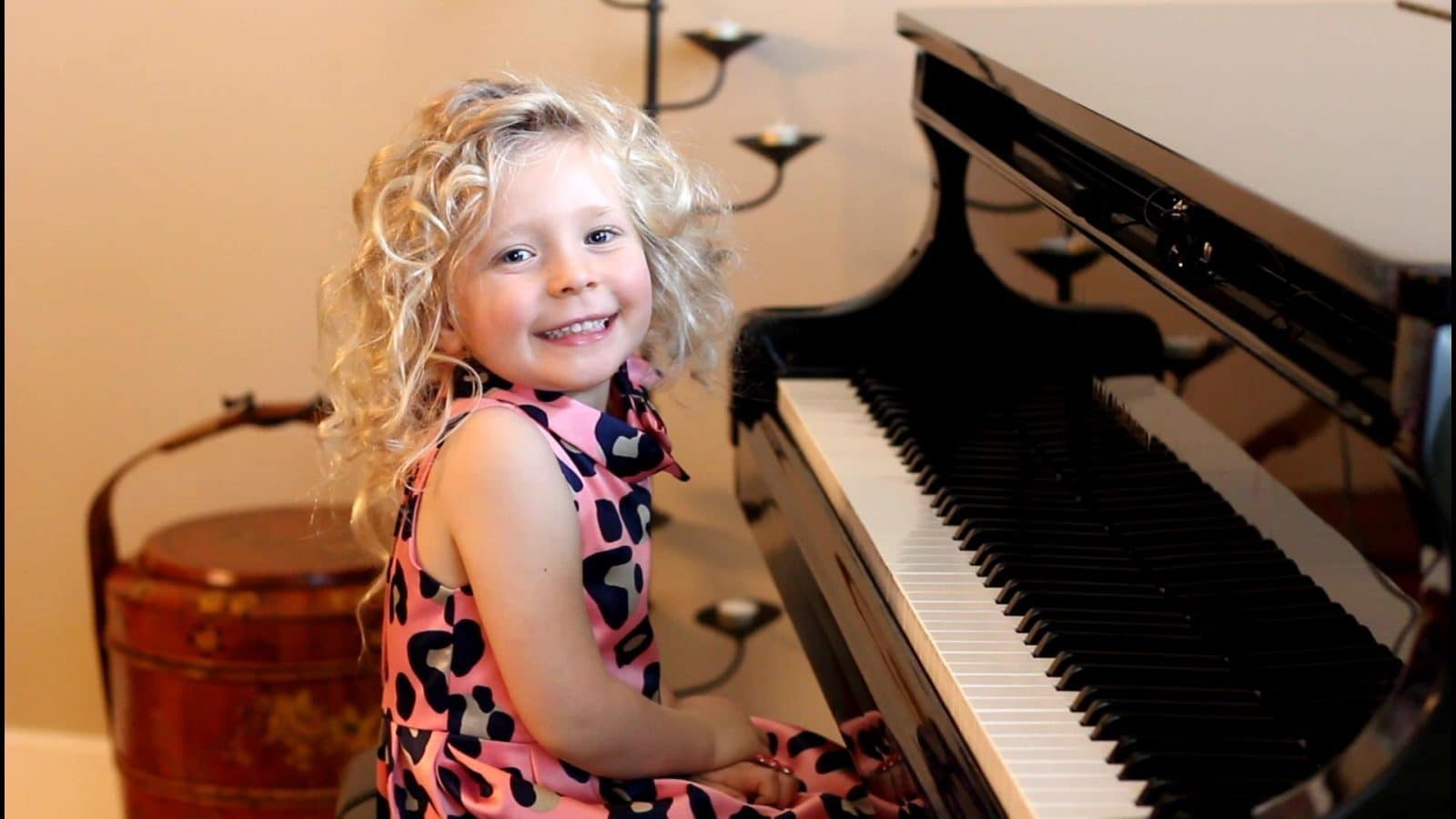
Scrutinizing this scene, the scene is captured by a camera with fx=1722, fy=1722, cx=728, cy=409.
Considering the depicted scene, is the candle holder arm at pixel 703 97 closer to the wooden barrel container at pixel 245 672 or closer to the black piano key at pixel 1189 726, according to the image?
the wooden barrel container at pixel 245 672

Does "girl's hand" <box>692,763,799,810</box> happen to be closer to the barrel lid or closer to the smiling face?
A: the smiling face

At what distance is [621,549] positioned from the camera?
4.82 ft

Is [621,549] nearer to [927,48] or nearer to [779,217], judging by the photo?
[927,48]

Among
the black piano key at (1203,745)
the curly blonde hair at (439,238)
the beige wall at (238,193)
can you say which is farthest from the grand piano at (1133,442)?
the beige wall at (238,193)

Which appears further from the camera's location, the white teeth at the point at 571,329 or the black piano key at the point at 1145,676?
the white teeth at the point at 571,329

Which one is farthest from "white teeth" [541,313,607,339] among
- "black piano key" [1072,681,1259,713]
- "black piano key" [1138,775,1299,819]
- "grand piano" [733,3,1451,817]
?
"black piano key" [1138,775,1299,819]

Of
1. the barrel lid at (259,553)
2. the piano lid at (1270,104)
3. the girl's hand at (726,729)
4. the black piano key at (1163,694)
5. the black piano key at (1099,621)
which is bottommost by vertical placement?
the barrel lid at (259,553)

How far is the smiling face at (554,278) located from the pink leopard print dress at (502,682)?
0.14ft

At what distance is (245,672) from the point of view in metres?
2.26

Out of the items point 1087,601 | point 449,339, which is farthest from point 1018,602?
point 449,339

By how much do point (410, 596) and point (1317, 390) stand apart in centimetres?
81

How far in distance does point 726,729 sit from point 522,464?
0.32 meters

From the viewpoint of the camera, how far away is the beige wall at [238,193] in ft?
8.23

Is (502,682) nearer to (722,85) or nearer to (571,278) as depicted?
(571,278)
